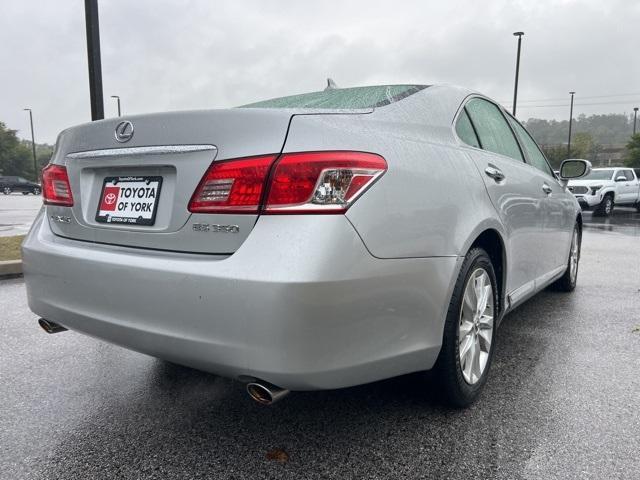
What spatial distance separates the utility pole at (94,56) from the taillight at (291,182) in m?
5.93

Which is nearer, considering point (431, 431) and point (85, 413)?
point (431, 431)

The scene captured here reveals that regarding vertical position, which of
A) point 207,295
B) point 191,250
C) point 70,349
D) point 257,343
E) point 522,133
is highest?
point 522,133

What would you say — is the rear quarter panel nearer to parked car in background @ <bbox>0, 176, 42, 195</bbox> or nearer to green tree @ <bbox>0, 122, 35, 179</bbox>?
parked car in background @ <bbox>0, 176, 42, 195</bbox>

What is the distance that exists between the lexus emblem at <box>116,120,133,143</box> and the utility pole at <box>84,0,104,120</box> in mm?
5419

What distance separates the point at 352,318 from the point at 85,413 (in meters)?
1.43

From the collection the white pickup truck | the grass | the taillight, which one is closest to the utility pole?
the grass

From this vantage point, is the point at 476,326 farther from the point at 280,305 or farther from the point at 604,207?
the point at 604,207

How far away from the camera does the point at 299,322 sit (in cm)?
164

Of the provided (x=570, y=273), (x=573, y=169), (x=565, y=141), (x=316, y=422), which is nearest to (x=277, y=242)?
(x=316, y=422)

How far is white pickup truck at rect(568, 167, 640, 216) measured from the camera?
1633 cm

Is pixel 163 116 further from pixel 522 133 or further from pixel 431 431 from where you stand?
pixel 522 133

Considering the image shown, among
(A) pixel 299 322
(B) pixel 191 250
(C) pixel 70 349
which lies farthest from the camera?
(C) pixel 70 349

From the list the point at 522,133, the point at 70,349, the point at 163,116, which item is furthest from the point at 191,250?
the point at 522,133

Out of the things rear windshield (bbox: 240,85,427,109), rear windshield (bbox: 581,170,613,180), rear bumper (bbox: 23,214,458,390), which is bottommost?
rear windshield (bbox: 581,170,613,180)
